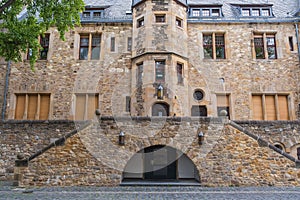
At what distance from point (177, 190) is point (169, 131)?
84.9 inches

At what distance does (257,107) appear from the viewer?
52.6 feet

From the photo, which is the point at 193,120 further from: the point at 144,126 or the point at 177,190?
the point at 177,190

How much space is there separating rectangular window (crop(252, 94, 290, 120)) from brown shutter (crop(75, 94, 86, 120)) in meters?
10.2

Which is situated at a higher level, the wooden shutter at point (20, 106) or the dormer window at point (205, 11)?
the dormer window at point (205, 11)

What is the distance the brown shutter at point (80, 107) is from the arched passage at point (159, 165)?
5620mm

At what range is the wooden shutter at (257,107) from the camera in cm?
1593

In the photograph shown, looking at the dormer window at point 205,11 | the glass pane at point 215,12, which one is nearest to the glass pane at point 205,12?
the dormer window at point 205,11

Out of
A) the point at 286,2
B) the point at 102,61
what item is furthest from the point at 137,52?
the point at 286,2

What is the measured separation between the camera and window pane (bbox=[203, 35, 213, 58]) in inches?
659

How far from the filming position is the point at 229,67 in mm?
16359

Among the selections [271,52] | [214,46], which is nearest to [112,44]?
[214,46]

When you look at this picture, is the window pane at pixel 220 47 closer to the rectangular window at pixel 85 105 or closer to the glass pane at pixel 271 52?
the glass pane at pixel 271 52

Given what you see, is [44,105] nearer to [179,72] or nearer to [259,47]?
[179,72]

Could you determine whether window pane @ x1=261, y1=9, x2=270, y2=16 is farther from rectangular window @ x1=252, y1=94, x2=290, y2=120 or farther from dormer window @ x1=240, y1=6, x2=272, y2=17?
rectangular window @ x1=252, y1=94, x2=290, y2=120
